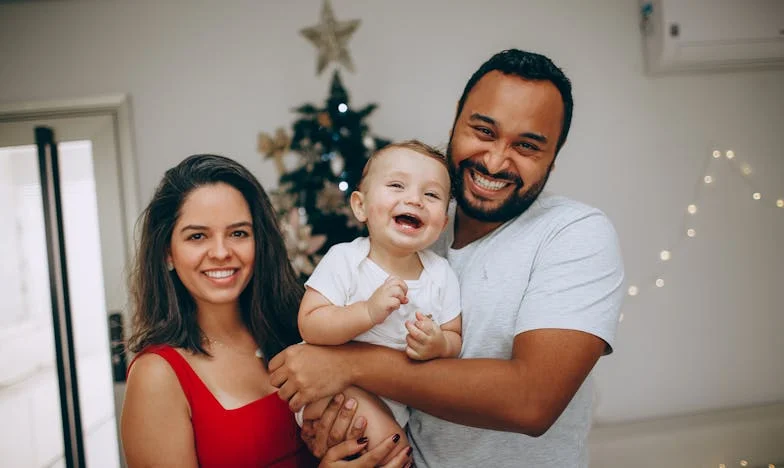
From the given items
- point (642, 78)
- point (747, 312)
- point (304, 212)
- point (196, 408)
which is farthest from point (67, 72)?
point (747, 312)

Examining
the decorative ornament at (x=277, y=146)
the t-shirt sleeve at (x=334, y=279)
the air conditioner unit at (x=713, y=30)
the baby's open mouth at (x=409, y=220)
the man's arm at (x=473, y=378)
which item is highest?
the air conditioner unit at (x=713, y=30)

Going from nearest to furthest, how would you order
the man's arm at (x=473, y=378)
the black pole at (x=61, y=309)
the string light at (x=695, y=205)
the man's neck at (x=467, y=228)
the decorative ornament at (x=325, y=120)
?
the man's arm at (x=473, y=378) → the man's neck at (x=467, y=228) → the decorative ornament at (x=325, y=120) → the black pole at (x=61, y=309) → the string light at (x=695, y=205)

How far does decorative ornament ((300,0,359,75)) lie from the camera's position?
120 inches

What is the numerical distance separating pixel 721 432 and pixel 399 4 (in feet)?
11.0

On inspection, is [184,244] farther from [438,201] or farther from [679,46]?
[679,46]

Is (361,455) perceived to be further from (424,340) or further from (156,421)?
(156,421)

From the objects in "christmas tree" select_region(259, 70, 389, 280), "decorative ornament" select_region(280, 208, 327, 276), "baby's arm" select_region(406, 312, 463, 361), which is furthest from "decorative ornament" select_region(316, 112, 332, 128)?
"baby's arm" select_region(406, 312, 463, 361)

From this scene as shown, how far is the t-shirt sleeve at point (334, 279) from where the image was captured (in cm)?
120

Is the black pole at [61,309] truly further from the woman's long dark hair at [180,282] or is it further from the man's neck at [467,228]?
the man's neck at [467,228]

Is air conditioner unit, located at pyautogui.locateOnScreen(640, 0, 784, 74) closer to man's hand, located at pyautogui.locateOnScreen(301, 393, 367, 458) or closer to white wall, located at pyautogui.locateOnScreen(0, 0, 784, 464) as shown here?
white wall, located at pyautogui.locateOnScreen(0, 0, 784, 464)

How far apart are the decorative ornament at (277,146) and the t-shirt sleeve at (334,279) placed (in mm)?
1857

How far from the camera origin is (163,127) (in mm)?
3178


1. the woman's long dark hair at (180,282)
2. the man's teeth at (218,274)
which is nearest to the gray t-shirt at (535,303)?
the woman's long dark hair at (180,282)

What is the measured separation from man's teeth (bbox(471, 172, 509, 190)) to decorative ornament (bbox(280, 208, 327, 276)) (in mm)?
1320
